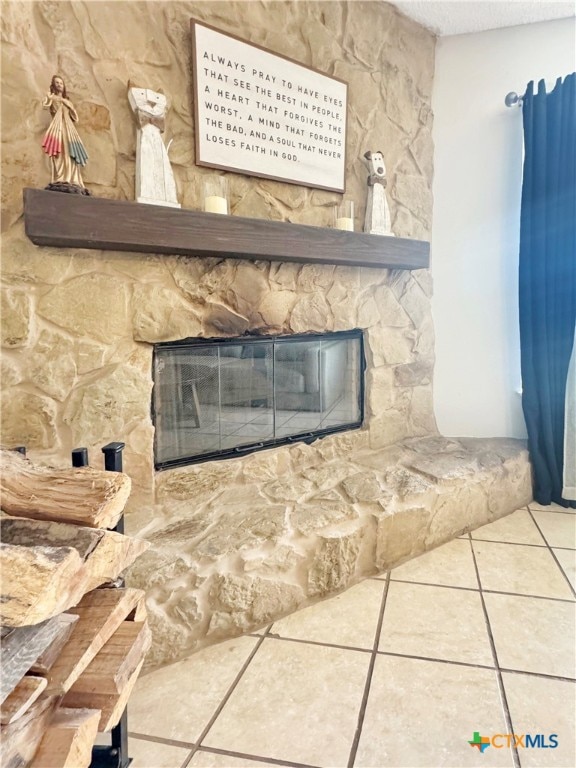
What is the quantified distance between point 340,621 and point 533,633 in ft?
1.90

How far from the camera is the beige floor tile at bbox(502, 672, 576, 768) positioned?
1.00m

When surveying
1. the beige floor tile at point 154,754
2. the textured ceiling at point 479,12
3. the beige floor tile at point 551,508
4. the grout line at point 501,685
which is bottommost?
the beige floor tile at point 154,754

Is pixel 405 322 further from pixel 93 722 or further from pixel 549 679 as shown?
pixel 93 722

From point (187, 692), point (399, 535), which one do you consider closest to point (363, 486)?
point (399, 535)

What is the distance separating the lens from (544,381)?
2.17 metres

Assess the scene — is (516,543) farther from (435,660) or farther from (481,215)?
(481,215)

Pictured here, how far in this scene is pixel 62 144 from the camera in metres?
1.26

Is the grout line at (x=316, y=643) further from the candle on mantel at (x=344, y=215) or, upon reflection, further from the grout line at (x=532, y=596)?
the candle on mantel at (x=344, y=215)

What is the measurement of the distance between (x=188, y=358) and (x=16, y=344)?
1.81 feet

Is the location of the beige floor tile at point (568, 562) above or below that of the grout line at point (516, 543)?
below

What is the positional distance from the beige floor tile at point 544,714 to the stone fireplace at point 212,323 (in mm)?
590

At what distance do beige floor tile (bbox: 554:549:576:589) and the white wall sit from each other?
0.73 metres

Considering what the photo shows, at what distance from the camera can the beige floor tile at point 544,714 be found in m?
1.00

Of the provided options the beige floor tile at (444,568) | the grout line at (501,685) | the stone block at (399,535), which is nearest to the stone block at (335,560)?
the stone block at (399,535)
